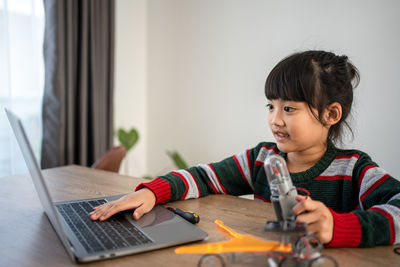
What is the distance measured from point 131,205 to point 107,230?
0.14m

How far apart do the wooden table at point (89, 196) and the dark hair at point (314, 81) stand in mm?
342

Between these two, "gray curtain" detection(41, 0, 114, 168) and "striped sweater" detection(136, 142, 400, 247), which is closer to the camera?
"striped sweater" detection(136, 142, 400, 247)

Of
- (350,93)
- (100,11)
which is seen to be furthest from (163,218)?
(100,11)

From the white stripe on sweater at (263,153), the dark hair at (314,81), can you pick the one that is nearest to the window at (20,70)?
the white stripe on sweater at (263,153)

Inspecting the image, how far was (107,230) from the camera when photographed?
2.80 feet

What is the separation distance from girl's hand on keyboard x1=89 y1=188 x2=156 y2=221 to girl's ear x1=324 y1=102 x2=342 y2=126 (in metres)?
0.57

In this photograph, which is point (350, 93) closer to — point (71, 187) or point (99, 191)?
point (99, 191)

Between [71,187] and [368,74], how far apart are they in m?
1.74

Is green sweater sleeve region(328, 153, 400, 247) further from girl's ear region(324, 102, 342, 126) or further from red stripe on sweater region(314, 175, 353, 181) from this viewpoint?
girl's ear region(324, 102, 342, 126)

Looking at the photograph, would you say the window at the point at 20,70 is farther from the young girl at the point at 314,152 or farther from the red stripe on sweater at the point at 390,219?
the red stripe on sweater at the point at 390,219

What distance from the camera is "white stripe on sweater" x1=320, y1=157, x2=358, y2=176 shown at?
110 cm

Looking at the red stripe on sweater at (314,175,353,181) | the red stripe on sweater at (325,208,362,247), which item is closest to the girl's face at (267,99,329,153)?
the red stripe on sweater at (314,175,353,181)

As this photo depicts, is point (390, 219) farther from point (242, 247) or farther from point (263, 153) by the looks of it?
point (263, 153)

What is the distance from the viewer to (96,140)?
285 cm
